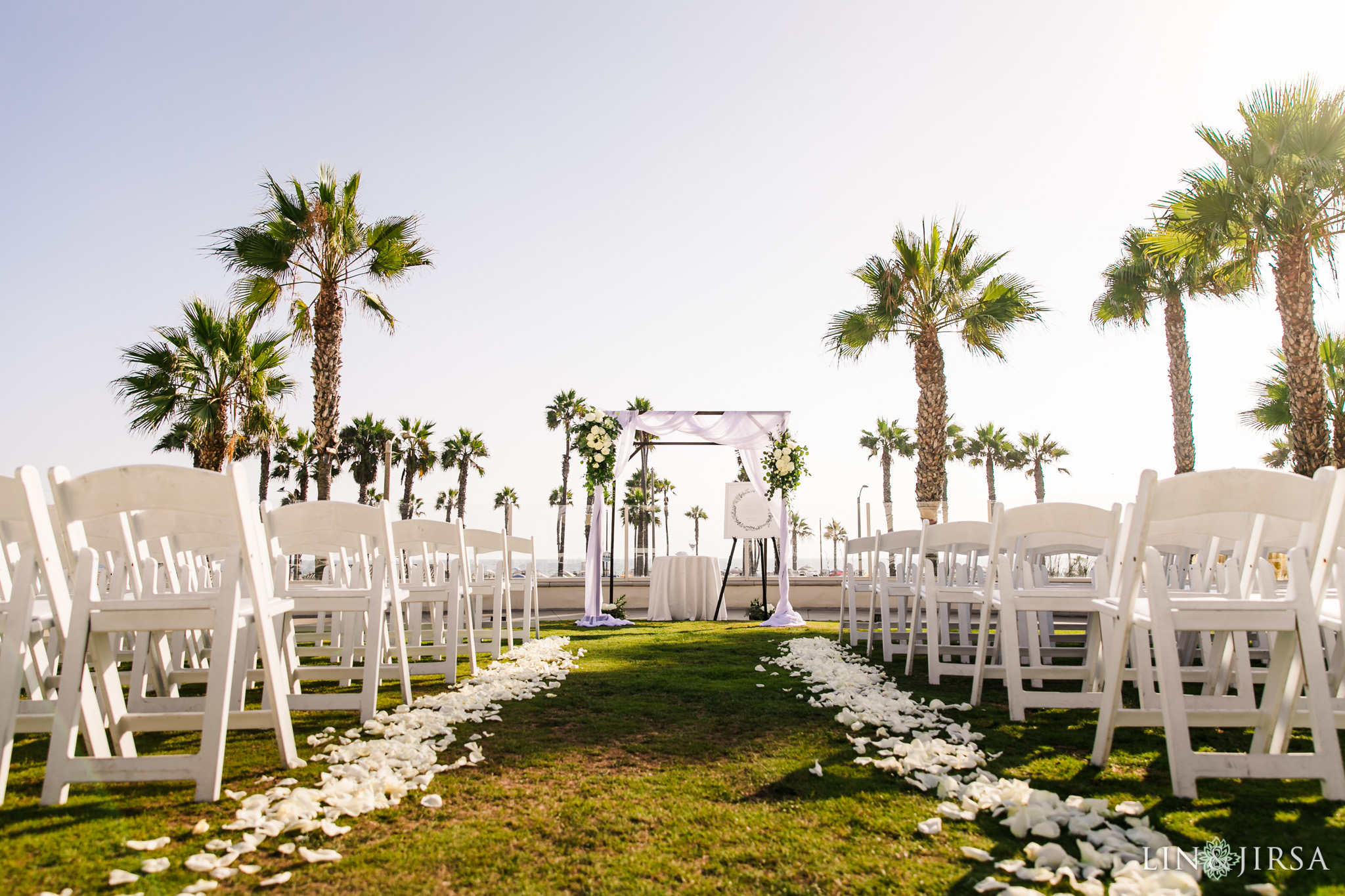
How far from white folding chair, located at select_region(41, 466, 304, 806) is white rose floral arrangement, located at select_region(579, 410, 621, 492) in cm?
824

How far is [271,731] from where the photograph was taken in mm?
2865

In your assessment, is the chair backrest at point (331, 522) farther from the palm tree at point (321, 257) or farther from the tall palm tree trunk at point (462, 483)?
the tall palm tree trunk at point (462, 483)

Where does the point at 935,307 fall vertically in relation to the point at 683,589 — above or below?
above

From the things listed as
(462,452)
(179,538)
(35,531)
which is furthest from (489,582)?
(462,452)

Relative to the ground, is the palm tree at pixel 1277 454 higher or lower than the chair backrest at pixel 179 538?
higher

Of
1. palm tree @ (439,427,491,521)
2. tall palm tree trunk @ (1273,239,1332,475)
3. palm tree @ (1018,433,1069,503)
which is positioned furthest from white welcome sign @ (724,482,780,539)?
palm tree @ (1018,433,1069,503)

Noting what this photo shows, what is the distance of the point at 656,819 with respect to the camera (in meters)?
1.86

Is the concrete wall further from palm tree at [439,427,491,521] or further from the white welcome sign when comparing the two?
palm tree at [439,427,491,521]

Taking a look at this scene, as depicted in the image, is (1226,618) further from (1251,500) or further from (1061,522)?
(1061,522)

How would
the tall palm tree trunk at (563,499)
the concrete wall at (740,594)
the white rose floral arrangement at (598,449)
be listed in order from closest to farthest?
the white rose floral arrangement at (598,449), the concrete wall at (740,594), the tall palm tree trunk at (563,499)

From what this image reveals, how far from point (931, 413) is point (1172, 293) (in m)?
5.39

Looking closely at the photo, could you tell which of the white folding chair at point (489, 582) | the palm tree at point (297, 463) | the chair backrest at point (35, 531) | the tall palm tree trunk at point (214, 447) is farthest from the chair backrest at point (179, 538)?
the palm tree at point (297, 463)

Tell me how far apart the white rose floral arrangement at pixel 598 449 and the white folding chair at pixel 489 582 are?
4.16 m

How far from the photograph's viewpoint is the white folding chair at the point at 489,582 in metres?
5.17
